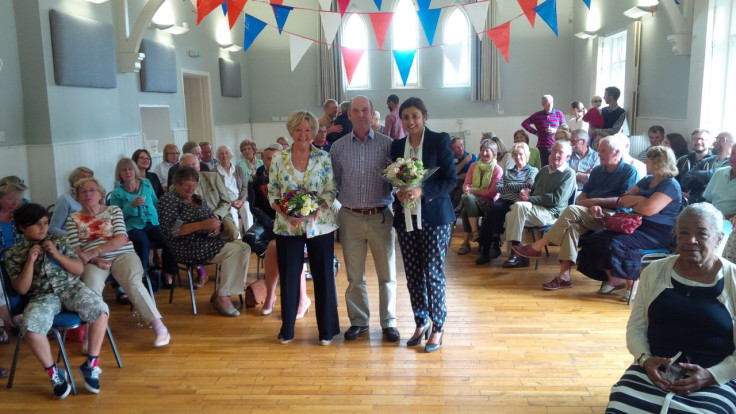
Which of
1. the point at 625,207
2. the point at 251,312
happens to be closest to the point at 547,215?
the point at 625,207

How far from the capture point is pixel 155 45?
8.39 meters

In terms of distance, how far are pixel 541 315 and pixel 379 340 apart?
126 cm

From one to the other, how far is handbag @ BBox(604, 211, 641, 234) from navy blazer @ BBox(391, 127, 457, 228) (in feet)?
5.63

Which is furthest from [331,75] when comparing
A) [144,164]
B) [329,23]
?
[144,164]

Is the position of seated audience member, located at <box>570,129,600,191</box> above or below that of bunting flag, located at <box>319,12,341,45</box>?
below

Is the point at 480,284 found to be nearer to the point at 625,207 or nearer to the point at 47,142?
the point at 625,207

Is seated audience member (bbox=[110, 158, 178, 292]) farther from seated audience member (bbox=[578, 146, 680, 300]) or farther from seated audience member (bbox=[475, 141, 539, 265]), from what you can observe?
seated audience member (bbox=[578, 146, 680, 300])

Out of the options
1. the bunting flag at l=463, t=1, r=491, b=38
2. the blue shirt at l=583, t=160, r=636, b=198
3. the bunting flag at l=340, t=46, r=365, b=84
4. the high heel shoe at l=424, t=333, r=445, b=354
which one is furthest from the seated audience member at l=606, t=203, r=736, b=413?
the bunting flag at l=340, t=46, r=365, b=84

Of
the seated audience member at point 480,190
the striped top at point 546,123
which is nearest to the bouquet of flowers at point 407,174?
the seated audience member at point 480,190

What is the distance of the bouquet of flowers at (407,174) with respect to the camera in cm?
337

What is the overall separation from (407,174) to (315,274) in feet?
3.07

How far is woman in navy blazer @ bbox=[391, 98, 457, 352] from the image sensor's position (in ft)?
11.6

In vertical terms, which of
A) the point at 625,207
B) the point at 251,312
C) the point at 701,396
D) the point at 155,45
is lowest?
the point at 251,312

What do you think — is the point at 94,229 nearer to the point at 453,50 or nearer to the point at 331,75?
the point at 453,50
